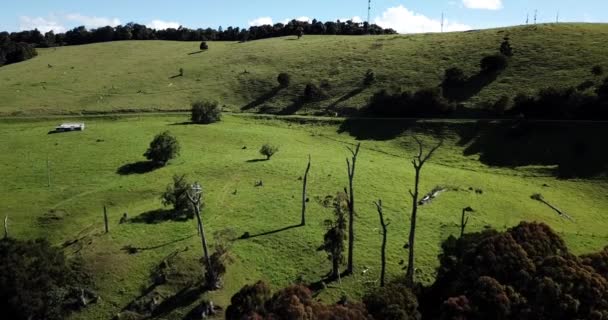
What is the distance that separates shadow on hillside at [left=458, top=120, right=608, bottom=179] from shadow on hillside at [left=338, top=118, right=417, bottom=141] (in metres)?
9.38

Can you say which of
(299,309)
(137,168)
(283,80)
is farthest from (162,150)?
(283,80)

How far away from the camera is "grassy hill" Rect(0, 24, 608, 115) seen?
101188 mm

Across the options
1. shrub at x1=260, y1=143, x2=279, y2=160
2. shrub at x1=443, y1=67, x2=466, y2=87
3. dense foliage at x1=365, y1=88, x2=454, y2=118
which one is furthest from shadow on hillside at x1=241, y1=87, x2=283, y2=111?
shrub at x1=260, y1=143, x2=279, y2=160

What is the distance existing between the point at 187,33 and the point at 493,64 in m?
115

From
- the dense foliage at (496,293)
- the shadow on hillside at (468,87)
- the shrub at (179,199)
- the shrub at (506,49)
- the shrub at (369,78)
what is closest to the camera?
the dense foliage at (496,293)

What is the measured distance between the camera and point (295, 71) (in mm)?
119438

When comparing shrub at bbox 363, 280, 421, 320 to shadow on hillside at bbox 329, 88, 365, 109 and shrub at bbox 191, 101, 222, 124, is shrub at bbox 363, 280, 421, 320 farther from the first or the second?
shadow on hillside at bbox 329, 88, 365, 109

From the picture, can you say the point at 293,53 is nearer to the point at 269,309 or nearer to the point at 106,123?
the point at 106,123

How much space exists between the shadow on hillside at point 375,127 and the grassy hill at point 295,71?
926 cm

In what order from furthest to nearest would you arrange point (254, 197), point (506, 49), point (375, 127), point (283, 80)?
point (283, 80), point (506, 49), point (375, 127), point (254, 197)

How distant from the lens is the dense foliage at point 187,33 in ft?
581

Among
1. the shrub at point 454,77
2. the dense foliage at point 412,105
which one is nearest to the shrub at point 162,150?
the dense foliage at point 412,105

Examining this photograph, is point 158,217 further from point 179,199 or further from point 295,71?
point 295,71

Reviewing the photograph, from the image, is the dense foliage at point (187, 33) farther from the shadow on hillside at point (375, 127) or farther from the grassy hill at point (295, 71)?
the shadow on hillside at point (375, 127)
